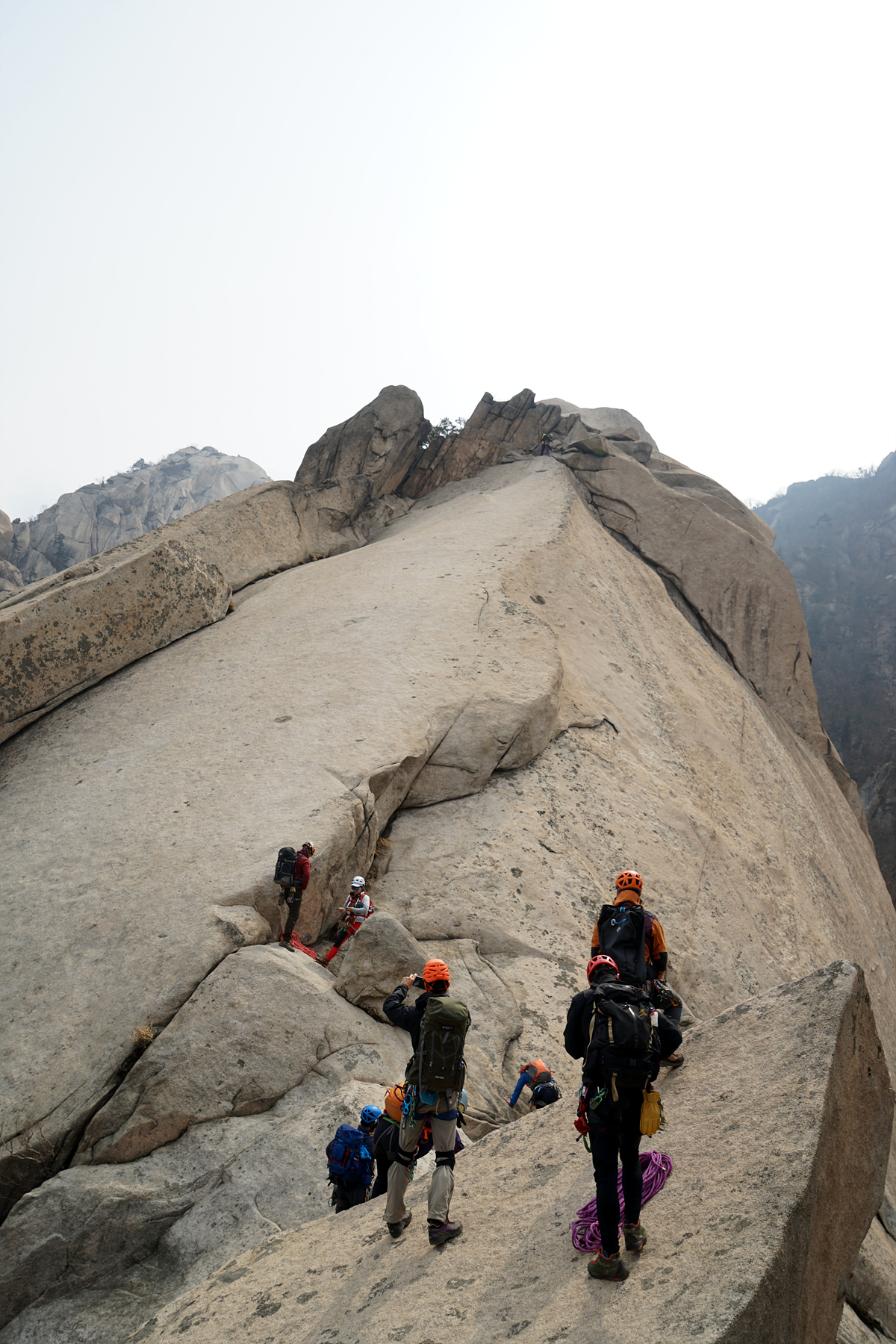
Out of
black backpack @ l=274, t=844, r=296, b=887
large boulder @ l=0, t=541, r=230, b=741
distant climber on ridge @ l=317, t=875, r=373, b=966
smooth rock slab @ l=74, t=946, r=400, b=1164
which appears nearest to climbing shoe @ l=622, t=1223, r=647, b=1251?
smooth rock slab @ l=74, t=946, r=400, b=1164

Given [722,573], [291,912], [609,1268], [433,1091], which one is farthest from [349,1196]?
[722,573]

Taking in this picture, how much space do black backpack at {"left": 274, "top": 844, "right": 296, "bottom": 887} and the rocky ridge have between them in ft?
0.81

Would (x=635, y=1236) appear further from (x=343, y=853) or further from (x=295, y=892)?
(x=343, y=853)

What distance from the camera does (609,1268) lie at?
4.78m

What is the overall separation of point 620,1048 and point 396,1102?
218 cm

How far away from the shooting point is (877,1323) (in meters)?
6.84

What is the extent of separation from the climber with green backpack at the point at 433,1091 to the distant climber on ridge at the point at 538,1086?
3166 mm

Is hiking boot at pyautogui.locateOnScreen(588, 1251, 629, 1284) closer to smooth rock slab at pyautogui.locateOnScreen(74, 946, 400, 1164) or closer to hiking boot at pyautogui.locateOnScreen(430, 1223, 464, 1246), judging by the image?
hiking boot at pyautogui.locateOnScreen(430, 1223, 464, 1246)

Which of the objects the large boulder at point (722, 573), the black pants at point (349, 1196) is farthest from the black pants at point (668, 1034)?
the large boulder at point (722, 573)

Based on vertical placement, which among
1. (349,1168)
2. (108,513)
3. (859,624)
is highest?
(108,513)

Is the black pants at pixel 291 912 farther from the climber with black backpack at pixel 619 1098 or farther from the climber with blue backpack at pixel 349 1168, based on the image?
the climber with black backpack at pixel 619 1098

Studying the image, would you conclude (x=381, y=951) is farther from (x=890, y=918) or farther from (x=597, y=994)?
(x=890, y=918)

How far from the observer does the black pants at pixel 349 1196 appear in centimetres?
716

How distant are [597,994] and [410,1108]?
1882mm
